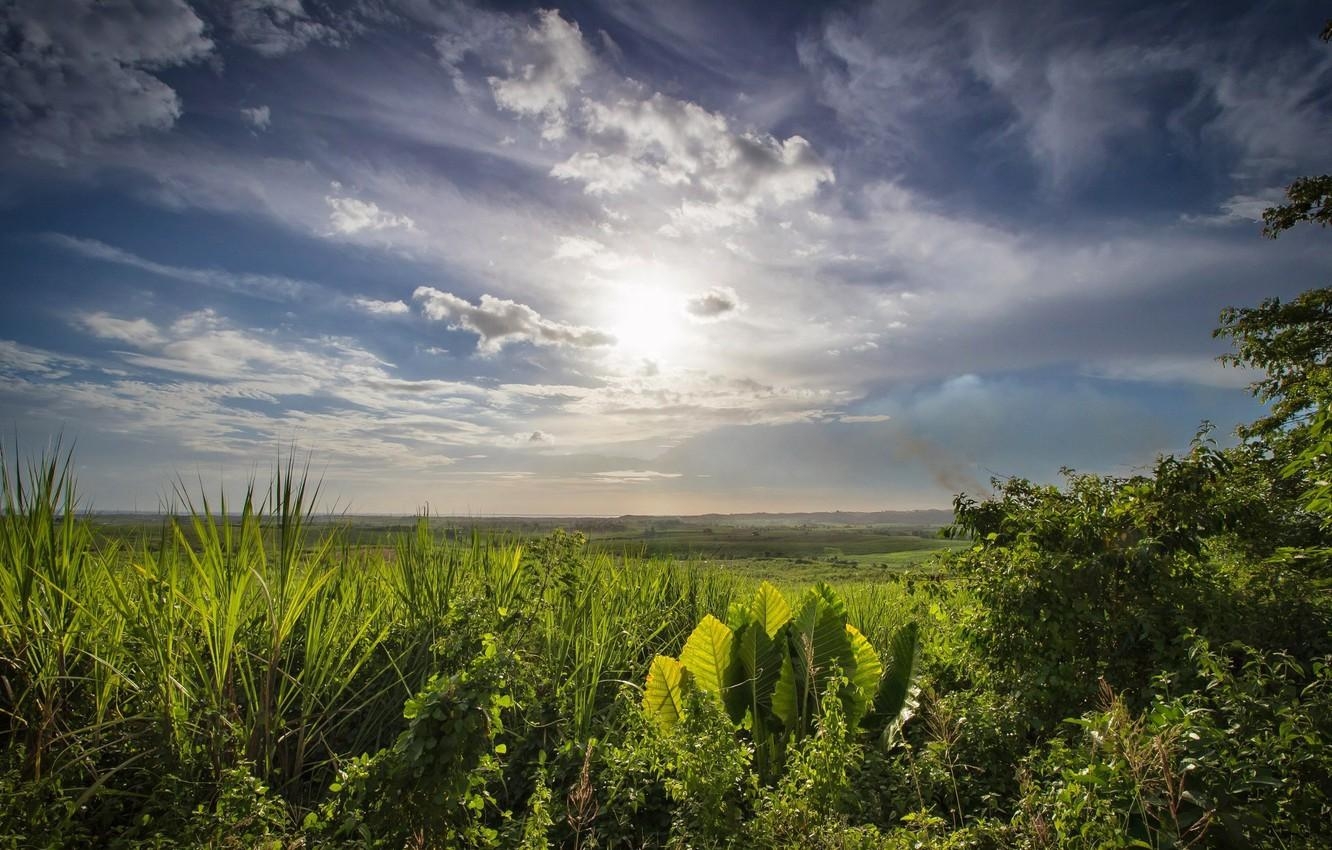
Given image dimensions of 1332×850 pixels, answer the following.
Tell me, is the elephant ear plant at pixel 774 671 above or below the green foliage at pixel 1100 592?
below

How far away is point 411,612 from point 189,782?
90.7 inches

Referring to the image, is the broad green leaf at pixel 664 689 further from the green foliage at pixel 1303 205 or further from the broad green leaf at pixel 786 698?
the green foliage at pixel 1303 205

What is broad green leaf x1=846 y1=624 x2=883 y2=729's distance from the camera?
19.1 feet

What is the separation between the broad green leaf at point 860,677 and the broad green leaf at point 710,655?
1142 mm

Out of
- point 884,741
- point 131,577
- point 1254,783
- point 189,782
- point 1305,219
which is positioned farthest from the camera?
point 1305,219

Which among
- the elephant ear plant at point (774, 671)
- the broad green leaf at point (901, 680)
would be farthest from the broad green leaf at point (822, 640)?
the broad green leaf at point (901, 680)

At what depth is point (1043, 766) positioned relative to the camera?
3.76 meters

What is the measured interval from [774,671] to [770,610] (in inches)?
23.4

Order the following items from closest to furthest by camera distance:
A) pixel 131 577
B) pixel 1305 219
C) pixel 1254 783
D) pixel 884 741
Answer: pixel 1254 783 → pixel 131 577 → pixel 884 741 → pixel 1305 219

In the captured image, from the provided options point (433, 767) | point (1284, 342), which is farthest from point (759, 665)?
point (1284, 342)

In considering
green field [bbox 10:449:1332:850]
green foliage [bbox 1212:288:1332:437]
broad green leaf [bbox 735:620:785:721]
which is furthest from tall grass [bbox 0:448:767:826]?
green foliage [bbox 1212:288:1332:437]

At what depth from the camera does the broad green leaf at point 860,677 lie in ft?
19.1

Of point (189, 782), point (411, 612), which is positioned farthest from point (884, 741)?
point (189, 782)

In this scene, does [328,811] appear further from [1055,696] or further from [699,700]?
[1055,696]
